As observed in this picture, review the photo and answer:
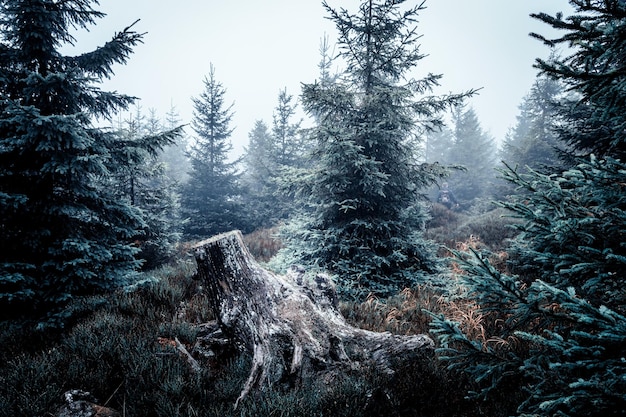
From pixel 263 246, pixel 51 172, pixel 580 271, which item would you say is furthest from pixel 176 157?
pixel 580 271

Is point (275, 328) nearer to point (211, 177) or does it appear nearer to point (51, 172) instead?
point (51, 172)

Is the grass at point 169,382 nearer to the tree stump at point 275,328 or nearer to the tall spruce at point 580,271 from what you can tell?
the tree stump at point 275,328

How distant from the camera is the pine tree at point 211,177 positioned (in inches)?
786

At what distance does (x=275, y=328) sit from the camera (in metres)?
3.81

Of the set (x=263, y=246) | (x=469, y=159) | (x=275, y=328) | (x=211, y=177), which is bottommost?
(x=275, y=328)

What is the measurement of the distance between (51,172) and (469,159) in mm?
38462

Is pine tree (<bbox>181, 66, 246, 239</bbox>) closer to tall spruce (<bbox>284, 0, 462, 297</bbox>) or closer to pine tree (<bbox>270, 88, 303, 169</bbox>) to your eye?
pine tree (<bbox>270, 88, 303, 169</bbox>)

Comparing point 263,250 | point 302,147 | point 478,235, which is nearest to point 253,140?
point 302,147

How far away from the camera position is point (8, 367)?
151 inches

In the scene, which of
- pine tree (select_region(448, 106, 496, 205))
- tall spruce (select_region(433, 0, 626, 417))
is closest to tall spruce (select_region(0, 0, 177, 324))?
tall spruce (select_region(433, 0, 626, 417))

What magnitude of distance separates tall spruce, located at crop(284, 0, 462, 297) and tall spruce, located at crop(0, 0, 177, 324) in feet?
15.5

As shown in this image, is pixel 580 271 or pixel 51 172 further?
pixel 51 172

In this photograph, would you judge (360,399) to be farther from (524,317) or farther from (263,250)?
(263,250)

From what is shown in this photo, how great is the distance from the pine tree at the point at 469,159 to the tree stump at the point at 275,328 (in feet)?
109
